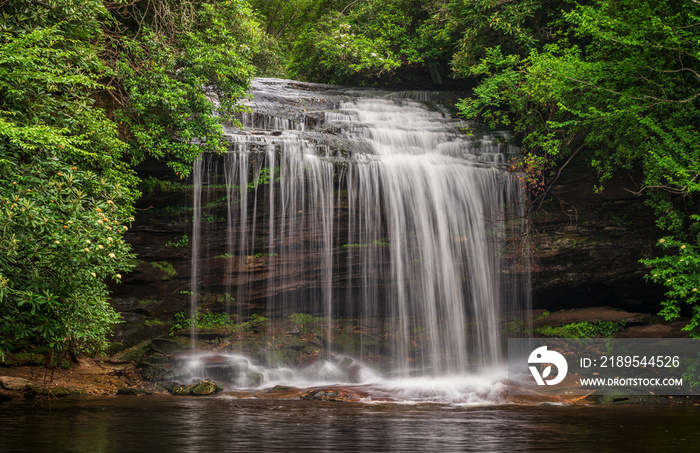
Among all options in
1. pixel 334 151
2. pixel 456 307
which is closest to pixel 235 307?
pixel 334 151

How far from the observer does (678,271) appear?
12297mm

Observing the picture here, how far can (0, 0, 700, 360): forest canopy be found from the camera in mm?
8156

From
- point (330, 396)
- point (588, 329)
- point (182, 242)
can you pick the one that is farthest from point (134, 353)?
point (588, 329)

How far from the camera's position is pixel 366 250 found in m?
15.6

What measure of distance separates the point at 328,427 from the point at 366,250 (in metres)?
8.20

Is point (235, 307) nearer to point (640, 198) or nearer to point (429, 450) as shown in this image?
point (429, 450)

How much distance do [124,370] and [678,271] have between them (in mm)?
14072

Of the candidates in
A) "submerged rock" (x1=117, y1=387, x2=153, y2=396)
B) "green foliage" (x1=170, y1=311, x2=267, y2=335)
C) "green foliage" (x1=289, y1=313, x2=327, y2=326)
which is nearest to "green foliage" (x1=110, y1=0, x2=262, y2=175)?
"green foliage" (x1=170, y1=311, x2=267, y2=335)

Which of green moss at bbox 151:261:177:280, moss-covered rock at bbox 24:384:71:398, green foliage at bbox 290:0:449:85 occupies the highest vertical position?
green foliage at bbox 290:0:449:85

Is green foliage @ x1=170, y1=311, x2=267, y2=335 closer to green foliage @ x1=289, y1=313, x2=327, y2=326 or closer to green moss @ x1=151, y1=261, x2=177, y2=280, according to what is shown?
green foliage @ x1=289, y1=313, x2=327, y2=326

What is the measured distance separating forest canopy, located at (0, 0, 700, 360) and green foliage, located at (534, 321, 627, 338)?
2080 mm
